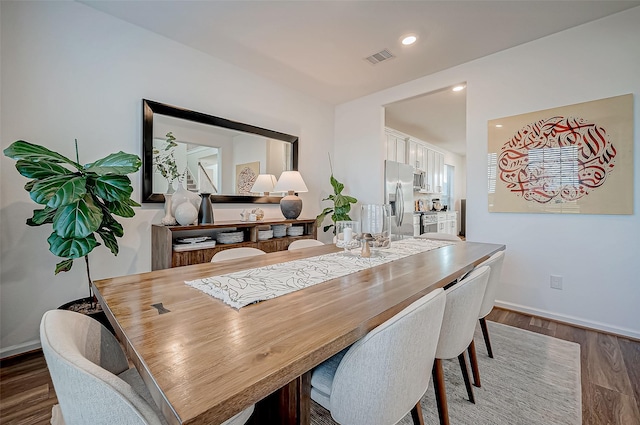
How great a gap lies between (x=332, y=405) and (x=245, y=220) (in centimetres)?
247

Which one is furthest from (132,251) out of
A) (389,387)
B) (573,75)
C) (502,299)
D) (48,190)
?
(573,75)

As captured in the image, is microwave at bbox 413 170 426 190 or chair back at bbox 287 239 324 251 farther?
microwave at bbox 413 170 426 190

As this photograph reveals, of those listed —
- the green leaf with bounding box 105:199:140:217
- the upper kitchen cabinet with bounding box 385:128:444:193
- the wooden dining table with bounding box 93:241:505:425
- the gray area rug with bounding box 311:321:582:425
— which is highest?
the upper kitchen cabinet with bounding box 385:128:444:193

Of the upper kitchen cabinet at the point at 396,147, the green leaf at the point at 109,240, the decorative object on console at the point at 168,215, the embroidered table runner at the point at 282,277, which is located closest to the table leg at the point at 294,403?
the embroidered table runner at the point at 282,277

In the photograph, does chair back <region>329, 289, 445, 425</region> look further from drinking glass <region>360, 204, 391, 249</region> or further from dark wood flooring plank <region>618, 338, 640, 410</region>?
dark wood flooring plank <region>618, 338, 640, 410</region>

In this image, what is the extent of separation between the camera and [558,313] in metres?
2.61

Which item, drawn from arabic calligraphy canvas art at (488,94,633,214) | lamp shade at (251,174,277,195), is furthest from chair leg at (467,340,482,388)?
lamp shade at (251,174,277,195)

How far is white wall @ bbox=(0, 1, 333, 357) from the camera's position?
1964mm

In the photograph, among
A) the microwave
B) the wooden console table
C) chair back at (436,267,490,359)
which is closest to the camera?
chair back at (436,267,490,359)

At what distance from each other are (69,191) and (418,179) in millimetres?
5577

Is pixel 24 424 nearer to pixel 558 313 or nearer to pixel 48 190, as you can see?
pixel 48 190

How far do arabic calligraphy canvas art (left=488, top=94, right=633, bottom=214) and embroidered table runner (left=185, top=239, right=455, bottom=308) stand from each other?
1778 mm

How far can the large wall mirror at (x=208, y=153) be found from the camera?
101 inches

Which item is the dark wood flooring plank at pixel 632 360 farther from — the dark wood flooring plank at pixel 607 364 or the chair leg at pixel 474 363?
the chair leg at pixel 474 363
